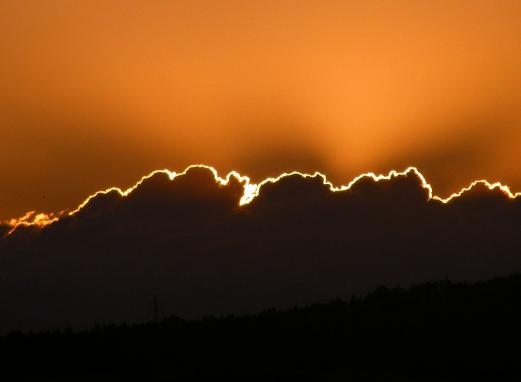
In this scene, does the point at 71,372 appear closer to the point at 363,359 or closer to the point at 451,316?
the point at 363,359

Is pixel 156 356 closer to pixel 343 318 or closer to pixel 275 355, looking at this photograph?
pixel 275 355

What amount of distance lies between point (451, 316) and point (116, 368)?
18.7 m

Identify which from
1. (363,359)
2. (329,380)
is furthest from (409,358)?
(329,380)

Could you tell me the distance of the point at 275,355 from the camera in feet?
225

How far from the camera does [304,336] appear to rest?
73.4m

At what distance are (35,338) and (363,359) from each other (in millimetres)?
17529

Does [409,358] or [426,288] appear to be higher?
[426,288]

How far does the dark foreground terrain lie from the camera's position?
65750 millimetres

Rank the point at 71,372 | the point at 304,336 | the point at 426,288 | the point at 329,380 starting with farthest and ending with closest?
1. the point at 426,288
2. the point at 304,336
3. the point at 71,372
4. the point at 329,380

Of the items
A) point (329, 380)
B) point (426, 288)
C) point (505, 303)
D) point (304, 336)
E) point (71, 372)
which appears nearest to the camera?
point (329, 380)

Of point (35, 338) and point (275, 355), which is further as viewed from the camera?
point (35, 338)

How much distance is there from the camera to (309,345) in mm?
71375

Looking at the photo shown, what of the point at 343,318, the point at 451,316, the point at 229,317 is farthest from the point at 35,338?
the point at 451,316

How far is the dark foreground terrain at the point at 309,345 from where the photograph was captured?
65.8 metres
